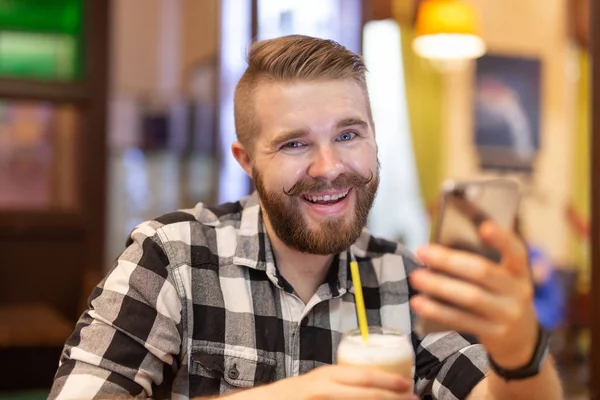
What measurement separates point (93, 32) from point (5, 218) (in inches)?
55.4

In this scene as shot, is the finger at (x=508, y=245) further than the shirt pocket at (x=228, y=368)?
No

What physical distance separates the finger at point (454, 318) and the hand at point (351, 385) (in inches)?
5.3

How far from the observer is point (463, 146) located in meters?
6.26

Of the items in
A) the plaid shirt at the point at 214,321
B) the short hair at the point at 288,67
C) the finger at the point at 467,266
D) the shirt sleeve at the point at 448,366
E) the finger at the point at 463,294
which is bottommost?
the shirt sleeve at the point at 448,366

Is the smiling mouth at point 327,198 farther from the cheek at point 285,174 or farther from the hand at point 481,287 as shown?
the hand at point 481,287

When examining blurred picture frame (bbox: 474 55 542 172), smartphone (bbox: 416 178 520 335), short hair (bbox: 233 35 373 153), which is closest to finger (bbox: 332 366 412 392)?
smartphone (bbox: 416 178 520 335)

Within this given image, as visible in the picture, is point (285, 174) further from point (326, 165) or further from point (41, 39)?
point (41, 39)

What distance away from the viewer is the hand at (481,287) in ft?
3.26

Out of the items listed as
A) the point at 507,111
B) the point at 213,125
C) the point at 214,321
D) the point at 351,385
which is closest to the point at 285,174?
the point at 214,321

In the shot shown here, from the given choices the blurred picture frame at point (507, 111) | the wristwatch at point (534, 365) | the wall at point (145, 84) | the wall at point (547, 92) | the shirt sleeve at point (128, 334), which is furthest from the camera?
the wall at point (547, 92)

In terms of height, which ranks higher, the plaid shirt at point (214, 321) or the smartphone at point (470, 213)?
the smartphone at point (470, 213)

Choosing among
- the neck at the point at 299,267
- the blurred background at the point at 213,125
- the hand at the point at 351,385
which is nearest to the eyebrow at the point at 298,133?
the neck at the point at 299,267

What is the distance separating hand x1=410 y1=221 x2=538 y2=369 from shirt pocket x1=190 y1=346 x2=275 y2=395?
64 cm

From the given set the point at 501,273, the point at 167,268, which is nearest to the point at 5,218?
the point at 167,268
